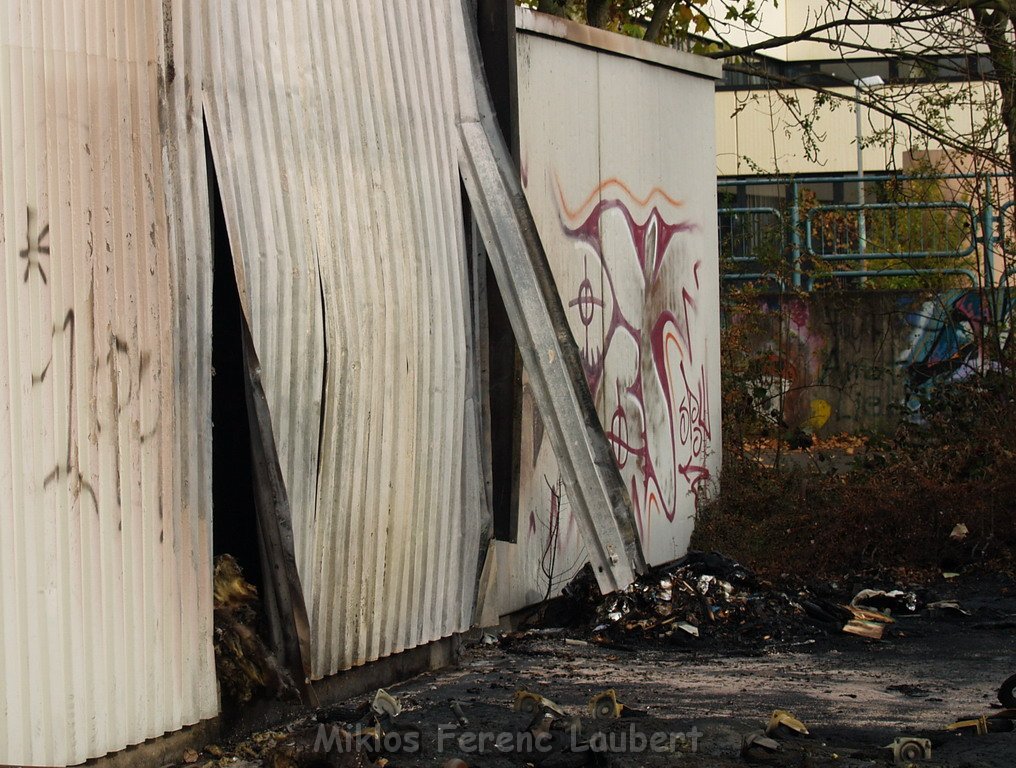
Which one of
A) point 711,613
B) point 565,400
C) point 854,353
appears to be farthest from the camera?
point 854,353

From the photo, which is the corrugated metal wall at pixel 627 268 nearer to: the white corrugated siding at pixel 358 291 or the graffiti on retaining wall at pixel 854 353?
the white corrugated siding at pixel 358 291

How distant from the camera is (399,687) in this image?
5445 millimetres

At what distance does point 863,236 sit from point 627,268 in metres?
6.49

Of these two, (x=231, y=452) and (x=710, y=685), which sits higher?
(x=231, y=452)

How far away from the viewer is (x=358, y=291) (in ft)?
16.6

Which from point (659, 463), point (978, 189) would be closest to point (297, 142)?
point (659, 463)

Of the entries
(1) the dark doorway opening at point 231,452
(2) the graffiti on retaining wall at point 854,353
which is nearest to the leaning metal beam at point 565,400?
(1) the dark doorway opening at point 231,452

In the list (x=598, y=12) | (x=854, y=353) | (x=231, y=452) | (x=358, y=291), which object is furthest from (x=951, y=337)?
(x=231, y=452)

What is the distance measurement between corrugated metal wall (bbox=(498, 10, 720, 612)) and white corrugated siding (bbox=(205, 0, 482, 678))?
0.71 meters

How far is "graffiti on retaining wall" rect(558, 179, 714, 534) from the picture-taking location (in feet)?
23.6

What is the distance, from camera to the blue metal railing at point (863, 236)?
10742 millimetres

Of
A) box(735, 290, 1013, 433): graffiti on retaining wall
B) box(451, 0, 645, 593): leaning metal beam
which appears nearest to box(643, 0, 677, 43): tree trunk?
box(735, 290, 1013, 433): graffiti on retaining wall

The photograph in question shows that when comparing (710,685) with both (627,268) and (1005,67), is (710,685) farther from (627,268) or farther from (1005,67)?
(1005,67)

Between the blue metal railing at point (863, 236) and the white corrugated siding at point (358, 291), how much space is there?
6.01m
